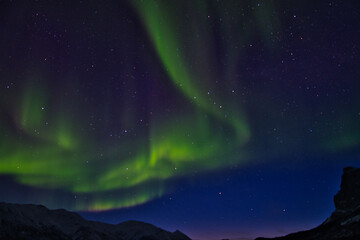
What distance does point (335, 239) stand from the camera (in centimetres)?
13638

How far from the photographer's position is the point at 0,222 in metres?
199

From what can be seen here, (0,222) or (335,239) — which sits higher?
(0,222)

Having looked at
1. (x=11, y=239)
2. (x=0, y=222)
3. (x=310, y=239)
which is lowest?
(x=310, y=239)

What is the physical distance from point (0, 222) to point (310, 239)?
8291 inches

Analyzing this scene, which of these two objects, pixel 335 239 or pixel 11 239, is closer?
pixel 335 239

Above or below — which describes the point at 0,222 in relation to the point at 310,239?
above

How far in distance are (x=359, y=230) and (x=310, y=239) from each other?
49.6m

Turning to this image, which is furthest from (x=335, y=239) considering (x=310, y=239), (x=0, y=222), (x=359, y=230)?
(x=0, y=222)

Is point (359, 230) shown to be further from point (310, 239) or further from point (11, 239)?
point (11, 239)

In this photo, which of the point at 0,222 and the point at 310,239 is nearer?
the point at 310,239

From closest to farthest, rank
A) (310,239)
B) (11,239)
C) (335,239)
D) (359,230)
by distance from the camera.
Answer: (359,230) < (335,239) < (310,239) < (11,239)

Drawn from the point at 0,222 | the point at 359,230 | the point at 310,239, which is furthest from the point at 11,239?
the point at 359,230

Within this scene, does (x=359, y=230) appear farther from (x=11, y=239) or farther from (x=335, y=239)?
(x=11, y=239)

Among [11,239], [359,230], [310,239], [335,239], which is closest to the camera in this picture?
[359,230]
